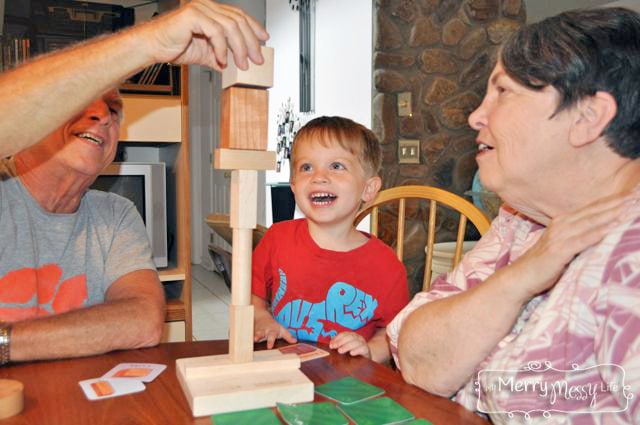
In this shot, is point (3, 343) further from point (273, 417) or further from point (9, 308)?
point (273, 417)

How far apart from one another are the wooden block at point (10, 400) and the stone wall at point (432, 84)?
3.18 m

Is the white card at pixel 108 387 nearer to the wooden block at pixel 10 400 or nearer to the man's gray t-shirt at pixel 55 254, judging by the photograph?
the wooden block at pixel 10 400

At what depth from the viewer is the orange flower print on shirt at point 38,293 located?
1392 mm

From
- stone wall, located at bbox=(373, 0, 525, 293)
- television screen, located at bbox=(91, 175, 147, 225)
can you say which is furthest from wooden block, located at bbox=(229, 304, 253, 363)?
stone wall, located at bbox=(373, 0, 525, 293)

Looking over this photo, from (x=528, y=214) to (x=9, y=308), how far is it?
4.01 feet

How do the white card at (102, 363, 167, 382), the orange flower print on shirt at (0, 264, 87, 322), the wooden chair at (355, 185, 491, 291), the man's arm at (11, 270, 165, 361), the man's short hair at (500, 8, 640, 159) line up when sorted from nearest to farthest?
the man's short hair at (500, 8, 640, 159), the white card at (102, 363, 167, 382), the man's arm at (11, 270, 165, 361), the orange flower print on shirt at (0, 264, 87, 322), the wooden chair at (355, 185, 491, 291)

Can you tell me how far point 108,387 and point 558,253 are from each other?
753 millimetres

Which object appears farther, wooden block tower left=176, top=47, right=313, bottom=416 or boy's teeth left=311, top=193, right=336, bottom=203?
boy's teeth left=311, top=193, right=336, bottom=203

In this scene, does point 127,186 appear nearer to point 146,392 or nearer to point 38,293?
point 38,293

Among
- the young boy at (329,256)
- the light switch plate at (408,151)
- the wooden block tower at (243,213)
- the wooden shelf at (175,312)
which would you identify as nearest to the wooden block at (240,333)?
the wooden block tower at (243,213)

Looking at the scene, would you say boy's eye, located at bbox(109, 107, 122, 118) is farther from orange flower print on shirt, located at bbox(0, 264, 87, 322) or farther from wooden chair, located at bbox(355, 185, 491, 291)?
wooden chair, located at bbox(355, 185, 491, 291)

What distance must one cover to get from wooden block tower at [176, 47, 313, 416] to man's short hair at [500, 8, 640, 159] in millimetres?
459

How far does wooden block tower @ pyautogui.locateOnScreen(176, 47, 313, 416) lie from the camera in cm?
93

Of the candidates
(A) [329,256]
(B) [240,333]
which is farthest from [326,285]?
(B) [240,333]
